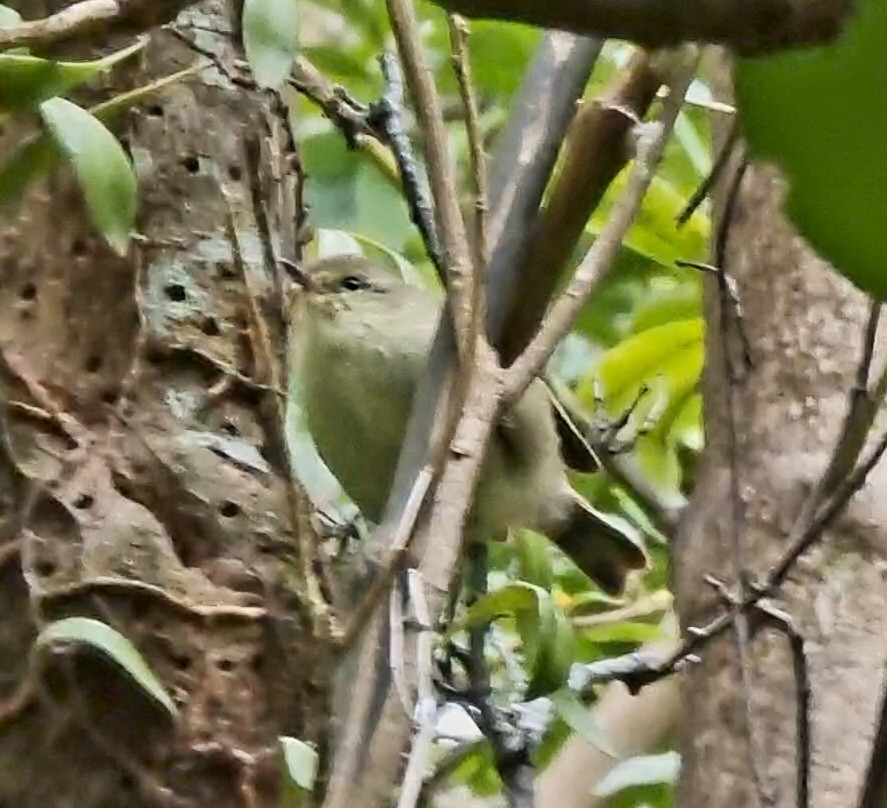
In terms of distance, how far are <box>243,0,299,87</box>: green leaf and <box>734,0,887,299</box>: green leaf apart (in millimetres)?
552

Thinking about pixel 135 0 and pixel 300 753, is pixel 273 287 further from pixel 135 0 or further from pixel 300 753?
pixel 135 0

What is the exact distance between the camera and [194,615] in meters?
0.90

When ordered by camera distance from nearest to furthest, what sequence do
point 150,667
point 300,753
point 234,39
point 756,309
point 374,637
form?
point 374,637
point 300,753
point 150,667
point 234,39
point 756,309

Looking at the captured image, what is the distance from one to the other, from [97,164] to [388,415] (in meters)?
0.63

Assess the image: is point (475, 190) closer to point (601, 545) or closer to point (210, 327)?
point (210, 327)

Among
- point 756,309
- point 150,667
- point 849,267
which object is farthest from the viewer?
point 756,309

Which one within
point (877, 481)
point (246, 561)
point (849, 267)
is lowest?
point (849, 267)

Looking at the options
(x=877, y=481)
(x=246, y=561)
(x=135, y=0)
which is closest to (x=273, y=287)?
(x=246, y=561)

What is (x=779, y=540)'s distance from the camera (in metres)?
1.03

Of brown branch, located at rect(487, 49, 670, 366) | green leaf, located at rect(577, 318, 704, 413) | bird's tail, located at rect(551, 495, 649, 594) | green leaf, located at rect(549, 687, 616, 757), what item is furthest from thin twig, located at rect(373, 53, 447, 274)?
bird's tail, located at rect(551, 495, 649, 594)

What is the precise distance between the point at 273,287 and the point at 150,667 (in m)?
0.28

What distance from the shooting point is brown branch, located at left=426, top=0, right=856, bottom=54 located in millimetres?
107

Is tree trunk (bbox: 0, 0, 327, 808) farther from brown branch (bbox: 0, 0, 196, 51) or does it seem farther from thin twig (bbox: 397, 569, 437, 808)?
brown branch (bbox: 0, 0, 196, 51)

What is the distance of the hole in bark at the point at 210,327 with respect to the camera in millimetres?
957
